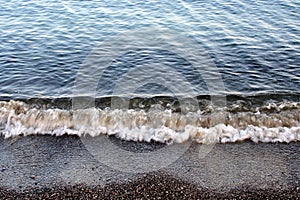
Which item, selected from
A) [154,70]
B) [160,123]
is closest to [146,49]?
[154,70]

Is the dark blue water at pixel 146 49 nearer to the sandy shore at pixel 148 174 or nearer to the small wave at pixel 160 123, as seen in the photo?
the small wave at pixel 160 123

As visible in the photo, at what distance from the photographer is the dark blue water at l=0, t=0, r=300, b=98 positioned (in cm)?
995

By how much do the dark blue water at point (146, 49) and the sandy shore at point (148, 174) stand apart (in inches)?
96.2

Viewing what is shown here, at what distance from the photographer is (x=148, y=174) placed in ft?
21.8

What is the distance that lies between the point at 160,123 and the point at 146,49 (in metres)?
3.89

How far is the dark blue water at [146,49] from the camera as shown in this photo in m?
9.95

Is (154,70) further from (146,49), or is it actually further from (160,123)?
(160,123)

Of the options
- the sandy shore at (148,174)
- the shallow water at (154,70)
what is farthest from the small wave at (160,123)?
the sandy shore at (148,174)

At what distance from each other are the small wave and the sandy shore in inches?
11.3

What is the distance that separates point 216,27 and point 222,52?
75.5 inches

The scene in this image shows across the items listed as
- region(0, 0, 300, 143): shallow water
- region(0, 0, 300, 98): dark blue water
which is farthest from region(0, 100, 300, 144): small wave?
region(0, 0, 300, 98): dark blue water

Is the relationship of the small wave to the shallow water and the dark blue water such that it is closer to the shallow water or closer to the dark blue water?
the shallow water

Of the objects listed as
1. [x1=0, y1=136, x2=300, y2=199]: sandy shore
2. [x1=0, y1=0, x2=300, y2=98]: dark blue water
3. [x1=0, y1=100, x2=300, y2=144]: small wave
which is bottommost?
[x1=0, y1=0, x2=300, y2=98]: dark blue water

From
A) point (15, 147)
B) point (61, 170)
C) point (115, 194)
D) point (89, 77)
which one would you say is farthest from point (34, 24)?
point (115, 194)
